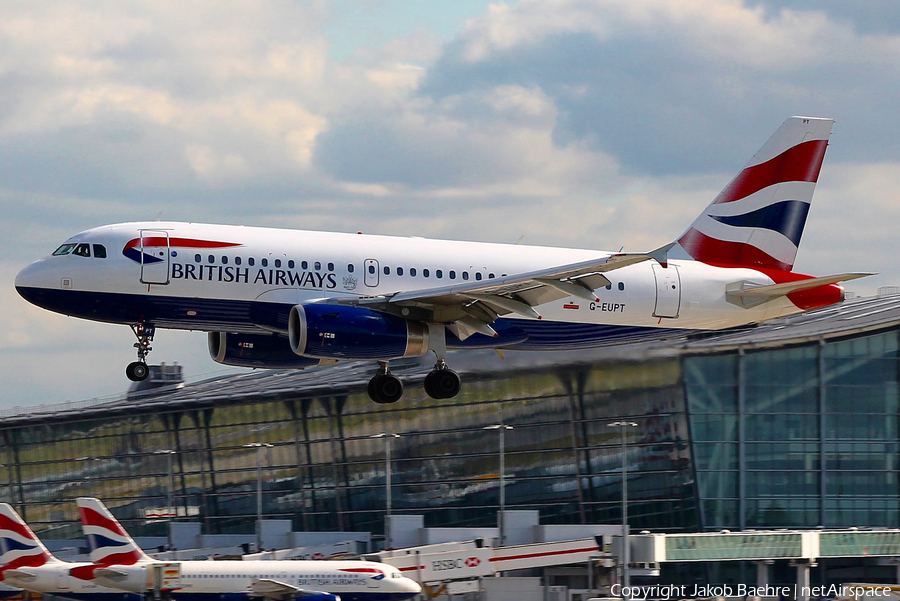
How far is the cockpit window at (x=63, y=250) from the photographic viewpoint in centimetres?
3744

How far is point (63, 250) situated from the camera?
37.5 meters

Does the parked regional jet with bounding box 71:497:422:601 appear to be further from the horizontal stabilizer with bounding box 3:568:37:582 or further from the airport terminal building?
the airport terminal building

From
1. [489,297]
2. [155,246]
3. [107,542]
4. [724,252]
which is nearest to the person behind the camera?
[155,246]

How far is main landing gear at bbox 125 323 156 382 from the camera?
3781cm

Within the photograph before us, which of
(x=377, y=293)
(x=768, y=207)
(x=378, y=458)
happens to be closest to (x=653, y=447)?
(x=768, y=207)

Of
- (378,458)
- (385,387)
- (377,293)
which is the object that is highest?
(377,293)

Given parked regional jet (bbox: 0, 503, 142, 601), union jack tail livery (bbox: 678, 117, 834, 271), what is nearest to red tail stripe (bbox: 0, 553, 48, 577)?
parked regional jet (bbox: 0, 503, 142, 601)

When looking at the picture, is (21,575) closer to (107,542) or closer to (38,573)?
(38,573)

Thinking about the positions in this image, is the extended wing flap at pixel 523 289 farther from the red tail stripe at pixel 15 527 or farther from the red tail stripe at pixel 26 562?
the red tail stripe at pixel 15 527

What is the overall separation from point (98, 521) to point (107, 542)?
1144mm

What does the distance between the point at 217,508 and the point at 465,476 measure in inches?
696

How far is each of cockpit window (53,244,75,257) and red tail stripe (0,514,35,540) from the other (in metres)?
10.9

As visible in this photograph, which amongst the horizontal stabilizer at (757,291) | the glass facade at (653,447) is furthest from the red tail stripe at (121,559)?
the horizontal stabilizer at (757,291)

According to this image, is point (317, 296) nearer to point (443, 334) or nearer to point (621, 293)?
point (443, 334)
